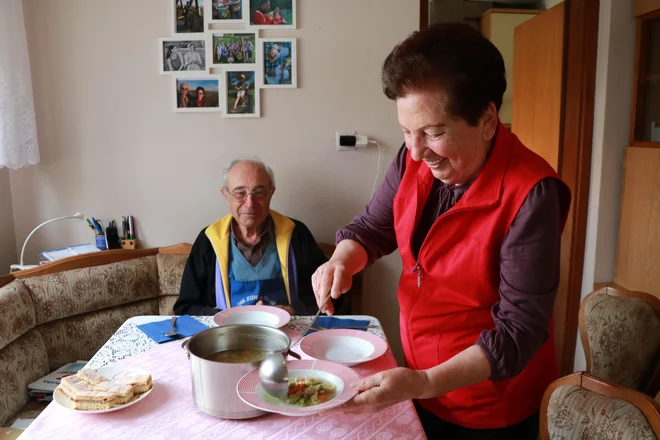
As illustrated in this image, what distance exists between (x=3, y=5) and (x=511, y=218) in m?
2.38

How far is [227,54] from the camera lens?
259cm

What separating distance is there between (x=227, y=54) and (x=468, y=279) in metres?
1.87

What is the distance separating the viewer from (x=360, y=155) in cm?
271

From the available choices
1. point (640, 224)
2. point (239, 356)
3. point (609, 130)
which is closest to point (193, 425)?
point (239, 356)

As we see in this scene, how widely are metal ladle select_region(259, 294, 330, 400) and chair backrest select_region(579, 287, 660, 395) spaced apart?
1138 millimetres

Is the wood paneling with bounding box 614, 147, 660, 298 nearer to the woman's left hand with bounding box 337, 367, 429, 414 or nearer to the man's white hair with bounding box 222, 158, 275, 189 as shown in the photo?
the man's white hair with bounding box 222, 158, 275, 189

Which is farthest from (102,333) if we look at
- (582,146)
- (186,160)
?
(582,146)

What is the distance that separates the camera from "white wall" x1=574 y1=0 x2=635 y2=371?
8.44 ft

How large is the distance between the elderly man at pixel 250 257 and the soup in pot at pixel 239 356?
39.9 inches

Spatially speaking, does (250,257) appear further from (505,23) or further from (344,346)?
(505,23)

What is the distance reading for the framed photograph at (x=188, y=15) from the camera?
2562mm

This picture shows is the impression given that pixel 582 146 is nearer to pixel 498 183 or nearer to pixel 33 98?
pixel 498 183

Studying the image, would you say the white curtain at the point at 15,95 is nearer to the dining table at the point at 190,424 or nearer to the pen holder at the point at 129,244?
the pen holder at the point at 129,244

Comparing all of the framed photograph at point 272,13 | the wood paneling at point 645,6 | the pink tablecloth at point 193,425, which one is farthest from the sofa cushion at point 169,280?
the wood paneling at point 645,6
